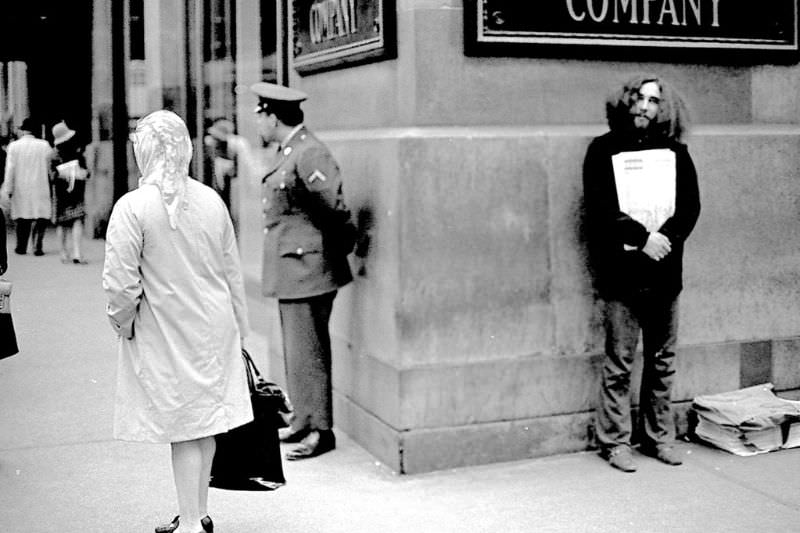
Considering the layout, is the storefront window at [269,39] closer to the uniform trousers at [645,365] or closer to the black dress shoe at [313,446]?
the black dress shoe at [313,446]

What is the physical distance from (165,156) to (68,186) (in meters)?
10.8

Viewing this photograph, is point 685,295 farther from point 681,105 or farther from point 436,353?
point 436,353

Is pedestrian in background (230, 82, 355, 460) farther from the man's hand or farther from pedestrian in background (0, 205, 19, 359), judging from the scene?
the man's hand

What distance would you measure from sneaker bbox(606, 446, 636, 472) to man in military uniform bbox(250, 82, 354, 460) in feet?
5.07

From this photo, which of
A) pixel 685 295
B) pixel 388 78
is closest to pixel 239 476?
pixel 388 78

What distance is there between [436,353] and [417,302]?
0.29 meters

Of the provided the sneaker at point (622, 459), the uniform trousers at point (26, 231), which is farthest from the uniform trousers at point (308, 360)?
the uniform trousers at point (26, 231)

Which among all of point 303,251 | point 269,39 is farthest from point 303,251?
point 269,39

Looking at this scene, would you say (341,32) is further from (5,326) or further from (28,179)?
(28,179)

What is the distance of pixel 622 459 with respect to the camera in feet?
19.8

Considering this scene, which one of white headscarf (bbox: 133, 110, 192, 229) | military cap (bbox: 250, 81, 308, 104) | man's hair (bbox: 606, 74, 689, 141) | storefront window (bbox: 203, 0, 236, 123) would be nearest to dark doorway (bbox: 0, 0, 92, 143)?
storefront window (bbox: 203, 0, 236, 123)

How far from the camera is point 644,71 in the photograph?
21.7 ft

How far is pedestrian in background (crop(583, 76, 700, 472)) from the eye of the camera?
5.93m

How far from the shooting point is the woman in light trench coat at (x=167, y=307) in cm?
458
